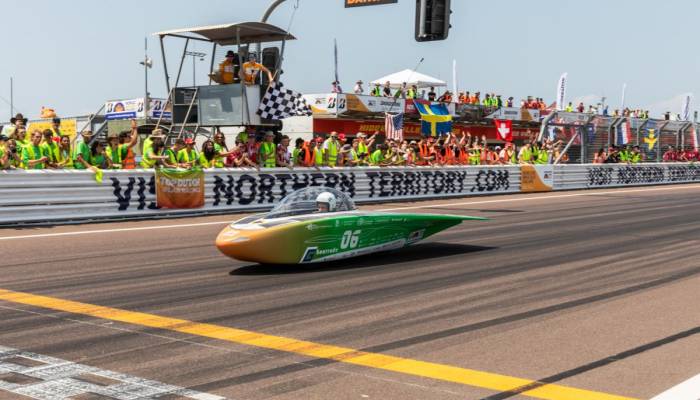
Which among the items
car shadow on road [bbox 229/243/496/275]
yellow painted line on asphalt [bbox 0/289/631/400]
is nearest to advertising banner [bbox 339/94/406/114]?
car shadow on road [bbox 229/243/496/275]

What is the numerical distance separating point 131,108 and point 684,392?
37.1 m

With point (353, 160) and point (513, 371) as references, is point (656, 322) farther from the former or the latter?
point (353, 160)

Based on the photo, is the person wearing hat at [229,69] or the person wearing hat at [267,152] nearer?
the person wearing hat at [267,152]

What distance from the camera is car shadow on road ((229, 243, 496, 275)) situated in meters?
9.21

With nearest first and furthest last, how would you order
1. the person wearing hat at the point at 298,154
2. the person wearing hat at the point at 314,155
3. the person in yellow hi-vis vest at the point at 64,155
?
the person in yellow hi-vis vest at the point at 64,155 → the person wearing hat at the point at 298,154 → the person wearing hat at the point at 314,155

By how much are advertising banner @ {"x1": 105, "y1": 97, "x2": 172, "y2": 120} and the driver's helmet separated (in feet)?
91.9

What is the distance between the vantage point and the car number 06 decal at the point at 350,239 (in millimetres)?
9414

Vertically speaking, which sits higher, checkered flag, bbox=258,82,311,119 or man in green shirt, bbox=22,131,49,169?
checkered flag, bbox=258,82,311,119

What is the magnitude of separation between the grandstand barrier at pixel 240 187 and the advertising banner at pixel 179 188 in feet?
0.41

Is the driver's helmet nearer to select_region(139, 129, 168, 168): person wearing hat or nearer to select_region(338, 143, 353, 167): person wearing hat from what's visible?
select_region(139, 129, 168, 168): person wearing hat

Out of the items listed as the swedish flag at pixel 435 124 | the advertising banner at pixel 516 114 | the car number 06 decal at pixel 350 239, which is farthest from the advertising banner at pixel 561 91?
the car number 06 decal at pixel 350 239

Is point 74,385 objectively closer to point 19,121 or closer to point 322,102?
point 19,121

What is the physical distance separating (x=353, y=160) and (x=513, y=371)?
52.7ft

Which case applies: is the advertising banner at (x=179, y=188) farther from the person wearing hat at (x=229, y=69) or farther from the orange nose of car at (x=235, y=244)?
the orange nose of car at (x=235, y=244)
